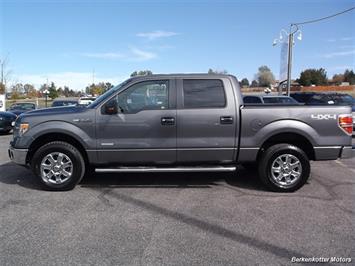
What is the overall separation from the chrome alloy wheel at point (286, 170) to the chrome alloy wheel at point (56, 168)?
342 centimetres

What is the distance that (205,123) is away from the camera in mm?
5484

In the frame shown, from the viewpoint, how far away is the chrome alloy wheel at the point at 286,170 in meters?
5.55

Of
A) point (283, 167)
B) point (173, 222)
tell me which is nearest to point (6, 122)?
point (173, 222)

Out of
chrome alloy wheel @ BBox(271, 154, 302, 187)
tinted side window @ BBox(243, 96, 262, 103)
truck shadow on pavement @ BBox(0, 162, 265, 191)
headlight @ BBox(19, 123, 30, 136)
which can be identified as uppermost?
tinted side window @ BBox(243, 96, 262, 103)

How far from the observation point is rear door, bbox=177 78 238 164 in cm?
549

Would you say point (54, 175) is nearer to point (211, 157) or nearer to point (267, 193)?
point (211, 157)

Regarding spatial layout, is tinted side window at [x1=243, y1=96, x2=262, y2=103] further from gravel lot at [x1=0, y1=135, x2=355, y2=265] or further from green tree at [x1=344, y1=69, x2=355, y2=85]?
green tree at [x1=344, y1=69, x2=355, y2=85]

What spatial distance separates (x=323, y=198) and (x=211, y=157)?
6.13 feet

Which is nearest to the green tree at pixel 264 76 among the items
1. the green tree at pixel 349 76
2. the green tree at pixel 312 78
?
the green tree at pixel 312 78

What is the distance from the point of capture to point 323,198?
5.23 metres

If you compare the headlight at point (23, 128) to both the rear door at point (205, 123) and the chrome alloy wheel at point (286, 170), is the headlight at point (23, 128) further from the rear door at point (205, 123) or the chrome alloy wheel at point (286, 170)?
the chrome alloy wheel at point (286, 170)

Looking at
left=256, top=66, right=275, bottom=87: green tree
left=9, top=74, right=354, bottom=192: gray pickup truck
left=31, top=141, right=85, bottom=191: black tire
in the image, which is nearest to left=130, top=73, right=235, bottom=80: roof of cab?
left=9, top=74, right=354, bottom=192: gray pickup truck

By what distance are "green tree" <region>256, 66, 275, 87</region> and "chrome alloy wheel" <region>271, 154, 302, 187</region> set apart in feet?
268

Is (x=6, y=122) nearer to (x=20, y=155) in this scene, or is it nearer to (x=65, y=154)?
(x=20, y=155)
